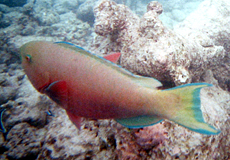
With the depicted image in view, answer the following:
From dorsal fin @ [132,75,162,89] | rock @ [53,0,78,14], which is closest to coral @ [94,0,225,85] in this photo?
dorsal fin @ [132,75,162,89]

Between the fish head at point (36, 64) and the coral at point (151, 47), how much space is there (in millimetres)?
1588

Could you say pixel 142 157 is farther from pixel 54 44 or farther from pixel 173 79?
pixel 54 44

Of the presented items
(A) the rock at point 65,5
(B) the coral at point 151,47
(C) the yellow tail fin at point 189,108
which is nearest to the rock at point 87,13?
(A) the rock at point 65,5

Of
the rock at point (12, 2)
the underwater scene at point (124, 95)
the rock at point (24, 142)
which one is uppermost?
the underwater scene at point (124, 95)

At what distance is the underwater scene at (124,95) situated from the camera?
95 centimetres

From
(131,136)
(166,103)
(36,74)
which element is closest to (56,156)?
(131,136)

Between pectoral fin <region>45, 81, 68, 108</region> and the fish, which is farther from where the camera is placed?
pectoral fin <region>45, 81, 68, 108</region>

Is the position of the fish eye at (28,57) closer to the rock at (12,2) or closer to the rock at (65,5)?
the rock at (65,5)

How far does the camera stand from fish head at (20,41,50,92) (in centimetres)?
110

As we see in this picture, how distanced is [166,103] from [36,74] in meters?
1.11

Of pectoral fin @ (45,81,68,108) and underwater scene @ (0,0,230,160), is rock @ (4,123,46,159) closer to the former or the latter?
underwater scene @ (0,0,230,160)

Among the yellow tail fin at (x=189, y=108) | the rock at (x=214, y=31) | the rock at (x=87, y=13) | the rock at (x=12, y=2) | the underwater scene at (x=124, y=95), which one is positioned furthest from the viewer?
the rock at (x=87, y=13)

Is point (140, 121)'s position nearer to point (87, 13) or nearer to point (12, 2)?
point (87, 13)

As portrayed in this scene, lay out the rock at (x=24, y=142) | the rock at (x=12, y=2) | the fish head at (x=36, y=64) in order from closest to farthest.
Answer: the fish head at (x=36, y=64) < the rock at (x=24, y=142) < the rock at (x=12, y=2)
